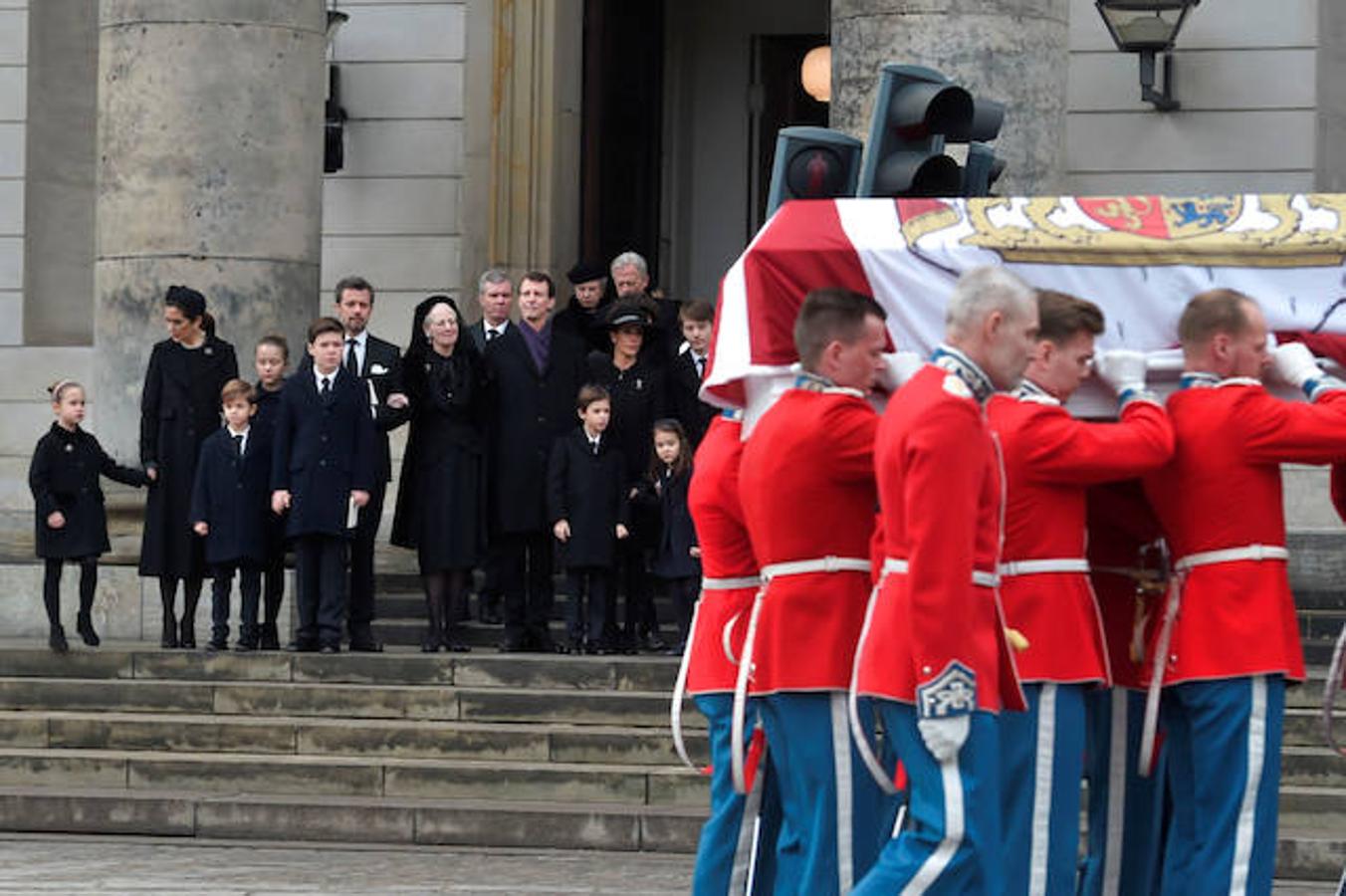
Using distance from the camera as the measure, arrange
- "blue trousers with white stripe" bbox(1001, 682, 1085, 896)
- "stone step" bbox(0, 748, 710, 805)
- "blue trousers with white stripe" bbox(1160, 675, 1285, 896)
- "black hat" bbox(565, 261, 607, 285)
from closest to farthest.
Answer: "blue trousers with white stripe" bbox(1001, 682, 1085, 896)
"blue trousers with white stripe" bbox(1160, 675, 1285, 896)
"stone step" bbox(0, 748, 710, 805)
"black hat" bbox(565, 261, 607, 285)

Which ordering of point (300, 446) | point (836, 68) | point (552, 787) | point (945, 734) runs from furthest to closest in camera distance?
point (836, 68)
point (300, 446)
point (552, 787)
point (945, 734)

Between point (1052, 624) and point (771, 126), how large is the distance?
1443 centimetres

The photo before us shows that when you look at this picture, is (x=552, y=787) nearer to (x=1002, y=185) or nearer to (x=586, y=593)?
(x=586, y=593)

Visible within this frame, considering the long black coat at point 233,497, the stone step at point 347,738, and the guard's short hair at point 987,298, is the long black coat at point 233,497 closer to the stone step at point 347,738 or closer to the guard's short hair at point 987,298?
the stone step at point 347,738

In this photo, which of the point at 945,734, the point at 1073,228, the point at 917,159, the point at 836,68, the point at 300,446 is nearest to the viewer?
the point at 945,734

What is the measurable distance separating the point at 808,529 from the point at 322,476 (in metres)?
6.75

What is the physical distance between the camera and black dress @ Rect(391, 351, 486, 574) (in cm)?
1576

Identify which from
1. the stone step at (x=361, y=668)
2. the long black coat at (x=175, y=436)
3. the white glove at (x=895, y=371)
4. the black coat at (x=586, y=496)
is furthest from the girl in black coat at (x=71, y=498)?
the white glove at (x=895, y=371)

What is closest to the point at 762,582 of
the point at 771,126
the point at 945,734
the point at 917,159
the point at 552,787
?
the point at 945,734

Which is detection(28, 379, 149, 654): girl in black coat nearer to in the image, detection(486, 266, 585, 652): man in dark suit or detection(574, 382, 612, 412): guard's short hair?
detection(486, 266, 585, 652): man in dark suit

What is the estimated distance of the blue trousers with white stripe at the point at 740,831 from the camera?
9.52 metres

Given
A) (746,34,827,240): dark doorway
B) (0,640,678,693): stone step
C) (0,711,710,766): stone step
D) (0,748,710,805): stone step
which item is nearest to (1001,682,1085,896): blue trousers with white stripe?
(0,748,710,805): stone step

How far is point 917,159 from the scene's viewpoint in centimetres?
Result: 1148

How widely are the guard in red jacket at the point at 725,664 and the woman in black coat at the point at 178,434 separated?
6.70 m
